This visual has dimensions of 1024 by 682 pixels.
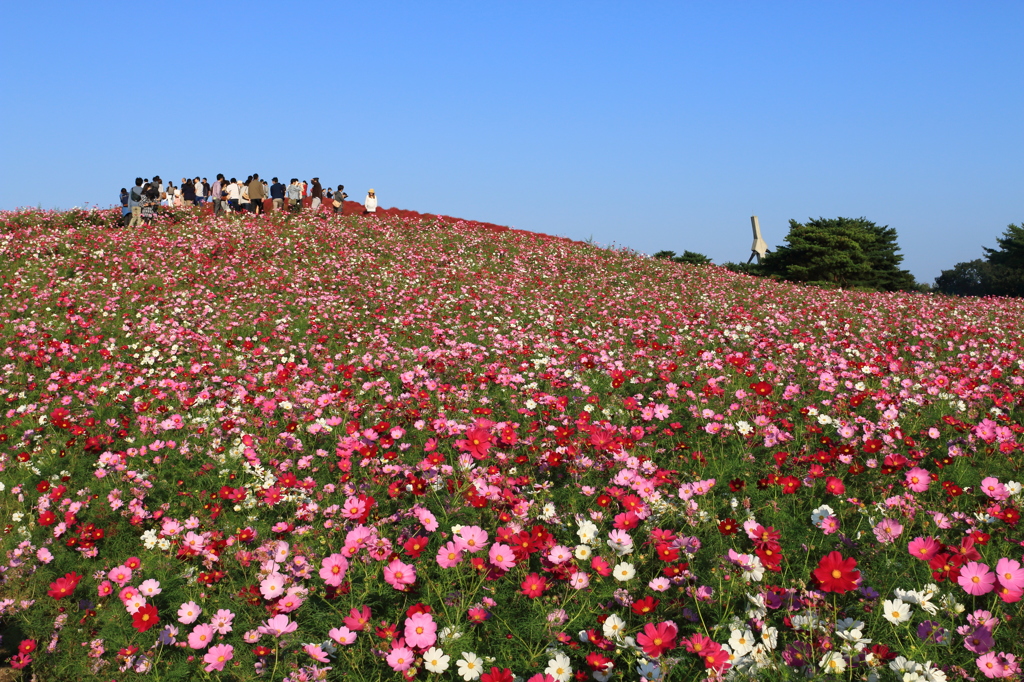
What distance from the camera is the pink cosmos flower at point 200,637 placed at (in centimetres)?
296

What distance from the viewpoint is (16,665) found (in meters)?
3.08

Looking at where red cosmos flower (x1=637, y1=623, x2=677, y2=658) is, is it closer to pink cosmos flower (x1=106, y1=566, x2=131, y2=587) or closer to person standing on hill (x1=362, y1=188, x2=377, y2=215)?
pink cosmos flower (x1=106, y1=566, x2=131, y2=587)

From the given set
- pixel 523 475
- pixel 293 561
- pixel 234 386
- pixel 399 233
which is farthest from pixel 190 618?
pixel 399 233

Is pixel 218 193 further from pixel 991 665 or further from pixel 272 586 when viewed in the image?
pixel 991 665

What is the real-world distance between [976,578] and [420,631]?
7.57ft

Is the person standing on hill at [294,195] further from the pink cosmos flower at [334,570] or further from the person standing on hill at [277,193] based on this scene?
the pink cosmos flower at [334,570]

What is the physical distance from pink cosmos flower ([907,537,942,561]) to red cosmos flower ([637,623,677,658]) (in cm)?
115

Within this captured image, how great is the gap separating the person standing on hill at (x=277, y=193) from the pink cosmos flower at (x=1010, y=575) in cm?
2538

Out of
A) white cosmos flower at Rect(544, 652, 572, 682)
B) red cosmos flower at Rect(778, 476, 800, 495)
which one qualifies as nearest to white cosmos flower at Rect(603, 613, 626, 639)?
white cosmos flower at Rect(544, 652, 572, 682)

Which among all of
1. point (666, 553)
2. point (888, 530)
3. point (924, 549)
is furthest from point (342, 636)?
point (888, 530)

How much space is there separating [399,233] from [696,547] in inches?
778

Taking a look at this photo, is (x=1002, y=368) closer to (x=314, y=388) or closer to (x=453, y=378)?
(x=453, y=378)

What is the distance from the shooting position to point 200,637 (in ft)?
9.93

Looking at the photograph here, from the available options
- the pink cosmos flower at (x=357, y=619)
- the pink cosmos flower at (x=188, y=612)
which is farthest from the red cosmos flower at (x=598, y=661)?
the pink cosmos flower at (x=188, y=612)
